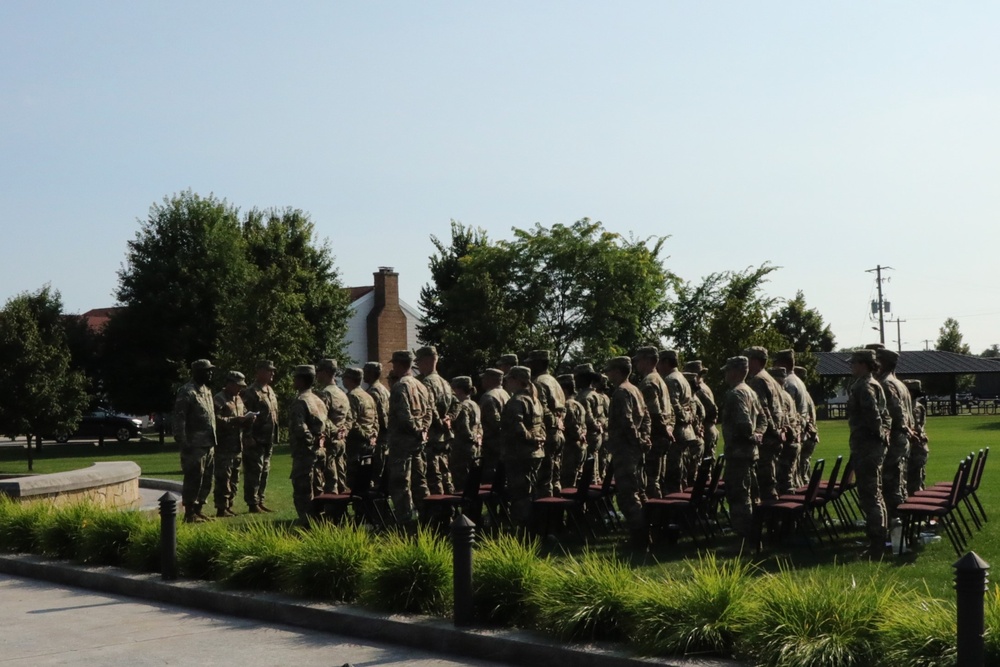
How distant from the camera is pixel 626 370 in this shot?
538 inches

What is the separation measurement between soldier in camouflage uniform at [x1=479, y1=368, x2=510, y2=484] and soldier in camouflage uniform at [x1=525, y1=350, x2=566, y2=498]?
1.73ft

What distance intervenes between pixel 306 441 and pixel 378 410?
206 centimetres

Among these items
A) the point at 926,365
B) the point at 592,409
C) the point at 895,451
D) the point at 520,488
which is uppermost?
the point at 926,365

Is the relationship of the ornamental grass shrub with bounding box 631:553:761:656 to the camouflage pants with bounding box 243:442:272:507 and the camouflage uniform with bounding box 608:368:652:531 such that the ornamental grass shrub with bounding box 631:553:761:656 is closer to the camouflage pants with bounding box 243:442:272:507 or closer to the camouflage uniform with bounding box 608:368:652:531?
the camouflage uniform with bounding box 608:368:652:531

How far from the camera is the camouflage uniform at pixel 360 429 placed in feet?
58.1

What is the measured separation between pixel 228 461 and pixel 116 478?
184 cm

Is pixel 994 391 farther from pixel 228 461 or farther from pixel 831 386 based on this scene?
pixel 228 461

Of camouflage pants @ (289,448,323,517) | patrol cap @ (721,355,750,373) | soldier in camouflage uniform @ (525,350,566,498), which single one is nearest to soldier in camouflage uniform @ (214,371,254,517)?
camouflage pants @ (289,448,323,517)

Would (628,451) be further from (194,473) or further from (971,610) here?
(971,610)

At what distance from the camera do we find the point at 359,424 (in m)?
17.8

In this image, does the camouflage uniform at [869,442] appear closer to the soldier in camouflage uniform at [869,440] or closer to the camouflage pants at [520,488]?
the soldier in camouflage uniform at [869,440]

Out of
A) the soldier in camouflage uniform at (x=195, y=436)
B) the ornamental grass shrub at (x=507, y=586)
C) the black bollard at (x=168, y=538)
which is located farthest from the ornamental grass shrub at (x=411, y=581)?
the soldier in camouflage uniform at (x=195, y=436)

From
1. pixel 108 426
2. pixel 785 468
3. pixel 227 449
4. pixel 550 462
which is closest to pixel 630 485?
pixel 785 468

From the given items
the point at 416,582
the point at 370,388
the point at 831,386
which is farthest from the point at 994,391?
the point at 416,582
